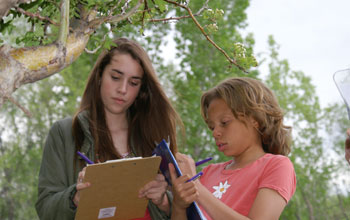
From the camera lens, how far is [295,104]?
20.3 metres

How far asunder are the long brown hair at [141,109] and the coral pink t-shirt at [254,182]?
2.03ft

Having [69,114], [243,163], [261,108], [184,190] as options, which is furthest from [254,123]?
[69,114]

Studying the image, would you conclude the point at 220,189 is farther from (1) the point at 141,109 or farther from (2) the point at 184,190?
(1) the point at 141,109

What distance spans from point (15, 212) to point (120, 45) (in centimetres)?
2014

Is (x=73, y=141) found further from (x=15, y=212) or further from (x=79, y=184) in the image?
(x=15, y=212)

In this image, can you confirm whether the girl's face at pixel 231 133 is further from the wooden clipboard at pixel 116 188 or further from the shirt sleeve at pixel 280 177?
the wooden clipboard at pixel 116 188

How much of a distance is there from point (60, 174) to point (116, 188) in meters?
0.51

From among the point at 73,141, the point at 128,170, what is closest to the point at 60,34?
the point at 128,170

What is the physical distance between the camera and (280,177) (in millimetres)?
2266

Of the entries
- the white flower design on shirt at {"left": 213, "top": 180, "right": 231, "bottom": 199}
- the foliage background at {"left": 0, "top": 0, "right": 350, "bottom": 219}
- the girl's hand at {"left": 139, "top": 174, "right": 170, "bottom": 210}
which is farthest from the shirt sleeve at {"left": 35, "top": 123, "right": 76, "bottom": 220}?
the foliage background at {"left": 0, "top": 0, "right": 350, "bottom": 219}

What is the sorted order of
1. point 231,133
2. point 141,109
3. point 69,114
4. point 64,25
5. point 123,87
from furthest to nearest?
point 69,114 < point 141,109 < point 123,87 < point 231,133 < point 64,25

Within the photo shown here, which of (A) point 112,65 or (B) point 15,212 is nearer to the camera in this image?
(A) point 112,65

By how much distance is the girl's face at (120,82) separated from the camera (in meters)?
2.89

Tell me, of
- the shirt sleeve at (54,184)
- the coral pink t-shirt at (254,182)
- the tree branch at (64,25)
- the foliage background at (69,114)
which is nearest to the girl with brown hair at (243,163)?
the coral pink t-shirt at (254,182)
